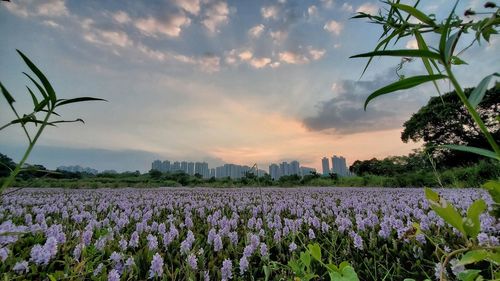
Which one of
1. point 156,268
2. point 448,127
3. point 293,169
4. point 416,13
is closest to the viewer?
point 416,13

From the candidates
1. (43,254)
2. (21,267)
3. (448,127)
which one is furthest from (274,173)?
(448,127)

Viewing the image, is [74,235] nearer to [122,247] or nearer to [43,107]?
[122,247]

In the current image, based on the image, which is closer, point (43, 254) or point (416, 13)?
point (416, 13)

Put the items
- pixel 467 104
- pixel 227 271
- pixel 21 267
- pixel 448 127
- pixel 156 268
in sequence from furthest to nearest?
pixel 448 127
pixel 227 271
pixel 156 268
pixel 21 267
pixel 467 104

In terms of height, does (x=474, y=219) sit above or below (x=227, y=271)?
above

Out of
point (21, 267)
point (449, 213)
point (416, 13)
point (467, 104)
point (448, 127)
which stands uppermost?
point (448, 127)

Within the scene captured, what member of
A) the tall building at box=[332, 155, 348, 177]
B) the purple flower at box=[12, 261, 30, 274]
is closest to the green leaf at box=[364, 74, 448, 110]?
the purple flower at box=[12, 261, 30, 274]

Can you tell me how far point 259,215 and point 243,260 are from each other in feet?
10.2

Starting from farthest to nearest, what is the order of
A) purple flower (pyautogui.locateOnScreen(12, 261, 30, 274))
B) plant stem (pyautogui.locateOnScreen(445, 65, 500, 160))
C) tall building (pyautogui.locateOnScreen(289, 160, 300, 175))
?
tall building (pyautogui.locateOnScreen(289, 160, 300, 175))
purple flower (pyautogui.locateOnScreen(12, 261, 30, 274))
plant stem (pyautogui.locateOnScreen(445, 65, 500, 160))

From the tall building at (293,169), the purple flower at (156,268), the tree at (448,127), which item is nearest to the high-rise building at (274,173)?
the purple flower at (156,268)

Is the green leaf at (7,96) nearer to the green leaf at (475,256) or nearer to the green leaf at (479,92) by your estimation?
the green leaf at (479,92)

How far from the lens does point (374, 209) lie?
555 centimetres

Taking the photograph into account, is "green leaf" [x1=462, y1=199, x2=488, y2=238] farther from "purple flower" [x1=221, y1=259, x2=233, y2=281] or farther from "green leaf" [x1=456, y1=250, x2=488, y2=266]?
"purple flower" [x1=221, y1=259, x2=233, y2=281]

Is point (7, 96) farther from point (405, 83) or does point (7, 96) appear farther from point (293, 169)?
point (293, 169)
